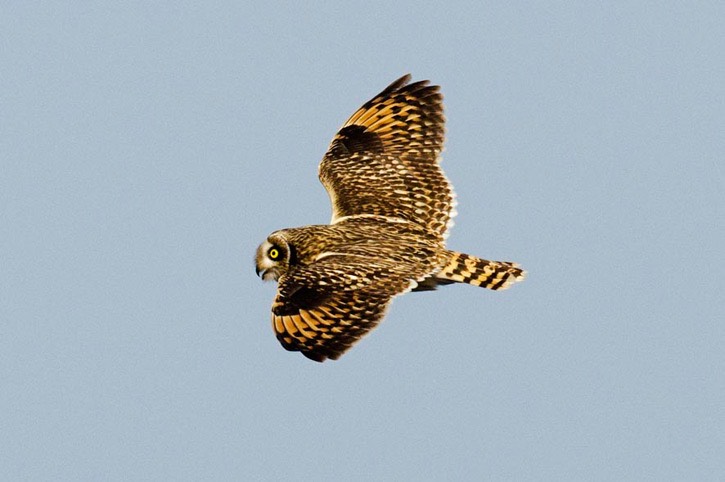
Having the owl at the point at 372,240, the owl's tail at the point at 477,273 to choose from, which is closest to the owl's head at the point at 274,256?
the owl at the point at 372,240

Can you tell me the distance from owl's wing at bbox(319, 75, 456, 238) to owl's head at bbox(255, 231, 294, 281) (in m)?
0.81

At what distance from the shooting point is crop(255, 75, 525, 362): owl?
34.3 feet

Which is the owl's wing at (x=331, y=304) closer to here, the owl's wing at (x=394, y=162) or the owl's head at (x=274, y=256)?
the owl's head at (x=274, y=256)

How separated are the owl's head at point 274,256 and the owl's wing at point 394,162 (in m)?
0.81

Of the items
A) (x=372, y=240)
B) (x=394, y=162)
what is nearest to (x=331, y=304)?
(x=372, y=240)

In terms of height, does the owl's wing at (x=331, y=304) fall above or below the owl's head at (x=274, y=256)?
below

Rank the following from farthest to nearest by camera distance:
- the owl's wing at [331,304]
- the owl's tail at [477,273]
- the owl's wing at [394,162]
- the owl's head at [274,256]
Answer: the owl's wing at [394,162] → the owl's head at [274,256] → the owl's tail at [477,273] → the owl's wing at [331,304]

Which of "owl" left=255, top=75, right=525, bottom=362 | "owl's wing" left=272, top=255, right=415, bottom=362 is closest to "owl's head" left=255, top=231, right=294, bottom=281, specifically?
"owl" left=255, top=75, right=525, bottom=362

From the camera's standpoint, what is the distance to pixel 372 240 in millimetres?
11570

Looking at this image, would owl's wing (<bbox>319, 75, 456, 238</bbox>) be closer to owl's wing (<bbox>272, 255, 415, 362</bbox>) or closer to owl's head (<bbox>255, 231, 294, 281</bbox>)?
owl's head (<bbox>255, 231, 294, 281</bbox>)

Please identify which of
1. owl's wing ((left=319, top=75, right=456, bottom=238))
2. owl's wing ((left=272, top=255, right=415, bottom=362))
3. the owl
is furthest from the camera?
owl's wing ((left=319, top=75, right=456, bottom=238))

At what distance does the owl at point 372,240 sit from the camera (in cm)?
1047

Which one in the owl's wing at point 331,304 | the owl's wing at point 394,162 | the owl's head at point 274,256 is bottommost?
the owl's wing at point 331,304

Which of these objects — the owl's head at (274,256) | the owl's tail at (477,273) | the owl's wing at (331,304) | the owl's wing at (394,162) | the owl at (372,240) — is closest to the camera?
the owl's wing at (331,304)
